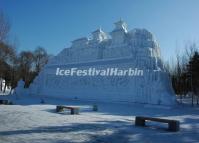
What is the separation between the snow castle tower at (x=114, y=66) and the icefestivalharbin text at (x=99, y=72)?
0.35m

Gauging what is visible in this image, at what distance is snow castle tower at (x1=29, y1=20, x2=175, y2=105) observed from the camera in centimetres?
2492

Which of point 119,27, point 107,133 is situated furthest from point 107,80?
point 107,133

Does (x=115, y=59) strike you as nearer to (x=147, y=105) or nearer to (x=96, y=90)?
(x=96, y=90)

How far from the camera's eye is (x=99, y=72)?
97.2ft

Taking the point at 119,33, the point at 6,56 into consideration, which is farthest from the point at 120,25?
the point at 6,56

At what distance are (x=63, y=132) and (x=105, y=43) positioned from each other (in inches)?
918

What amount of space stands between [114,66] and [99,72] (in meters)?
2.12

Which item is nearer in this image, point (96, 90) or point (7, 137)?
point (7, 137)

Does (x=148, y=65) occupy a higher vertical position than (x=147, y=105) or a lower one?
higher

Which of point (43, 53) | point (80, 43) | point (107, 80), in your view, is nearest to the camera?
point (107, 80)

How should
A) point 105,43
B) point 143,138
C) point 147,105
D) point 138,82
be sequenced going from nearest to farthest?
1. point 143,138
2. point 147,105
3. point 138,82
4. point 105,43

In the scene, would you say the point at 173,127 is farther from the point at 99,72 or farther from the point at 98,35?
the point at 98,35

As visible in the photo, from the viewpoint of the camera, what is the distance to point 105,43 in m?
31.2

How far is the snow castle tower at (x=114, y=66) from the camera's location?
81.8 ft
